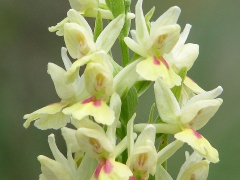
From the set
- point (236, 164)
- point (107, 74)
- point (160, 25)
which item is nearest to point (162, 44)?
point (160, 25)

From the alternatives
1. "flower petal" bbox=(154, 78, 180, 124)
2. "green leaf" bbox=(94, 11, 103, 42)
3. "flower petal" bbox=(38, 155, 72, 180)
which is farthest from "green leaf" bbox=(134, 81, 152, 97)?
"flower petal" bbox=(38, 155, 72, 180)

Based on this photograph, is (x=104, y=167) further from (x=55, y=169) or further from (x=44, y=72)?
(x=44, y=72)

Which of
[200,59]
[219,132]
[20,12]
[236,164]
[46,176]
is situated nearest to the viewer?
[46,176]

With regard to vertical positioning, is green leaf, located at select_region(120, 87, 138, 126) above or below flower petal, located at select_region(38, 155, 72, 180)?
above

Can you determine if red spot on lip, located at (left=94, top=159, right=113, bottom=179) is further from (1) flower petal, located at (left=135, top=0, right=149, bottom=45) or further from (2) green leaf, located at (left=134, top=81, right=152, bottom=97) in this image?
(1) flower petal, located at (left=135, top=0, right=149, bottom=45)

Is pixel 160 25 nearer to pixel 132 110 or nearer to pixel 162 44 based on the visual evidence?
pixel 162 44

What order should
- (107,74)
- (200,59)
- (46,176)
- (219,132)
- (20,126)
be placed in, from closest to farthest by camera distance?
(107,74)
(46,176)
(219,132)
(200,59)
(20,126)

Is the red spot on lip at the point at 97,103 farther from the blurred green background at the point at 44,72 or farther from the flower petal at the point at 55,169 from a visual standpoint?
the blurred green background at the point at 44,72

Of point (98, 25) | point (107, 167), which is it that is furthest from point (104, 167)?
point (98, 25)

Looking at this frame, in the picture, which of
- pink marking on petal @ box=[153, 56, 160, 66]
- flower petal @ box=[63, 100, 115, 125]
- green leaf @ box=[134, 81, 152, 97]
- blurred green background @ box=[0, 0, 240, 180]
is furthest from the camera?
blurred green background @ box=[0, 0, 240, 180]
